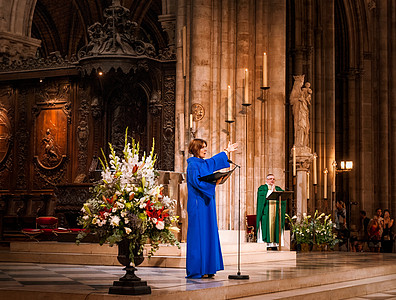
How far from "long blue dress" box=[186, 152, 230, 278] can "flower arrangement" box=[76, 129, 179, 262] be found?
4.08 feet

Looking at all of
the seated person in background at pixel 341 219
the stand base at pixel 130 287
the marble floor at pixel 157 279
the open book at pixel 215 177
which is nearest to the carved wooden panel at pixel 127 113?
the marble floor at pixel 157 279

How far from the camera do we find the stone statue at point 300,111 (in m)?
19.1

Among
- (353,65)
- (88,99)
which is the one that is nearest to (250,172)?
(88,99)

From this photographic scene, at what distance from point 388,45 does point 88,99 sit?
16706mm

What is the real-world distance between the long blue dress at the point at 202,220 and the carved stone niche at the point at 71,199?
22.2ft

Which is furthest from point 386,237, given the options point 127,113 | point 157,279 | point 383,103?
point 157,279

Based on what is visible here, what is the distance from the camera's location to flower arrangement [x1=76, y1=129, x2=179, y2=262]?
659 cm

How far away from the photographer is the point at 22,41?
60.2 feet

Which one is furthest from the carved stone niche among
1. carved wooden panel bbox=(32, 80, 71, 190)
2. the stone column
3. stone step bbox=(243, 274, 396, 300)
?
stone step bbox=(243, 274, 396, 300)

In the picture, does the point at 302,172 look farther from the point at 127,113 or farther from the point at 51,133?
the point at 51,133

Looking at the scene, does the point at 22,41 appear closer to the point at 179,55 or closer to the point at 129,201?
the point at 179,55

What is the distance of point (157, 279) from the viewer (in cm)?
793

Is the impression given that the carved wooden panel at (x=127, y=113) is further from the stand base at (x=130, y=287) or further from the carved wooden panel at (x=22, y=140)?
the stand base at (x=130, y=287)

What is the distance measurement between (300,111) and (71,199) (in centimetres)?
717
